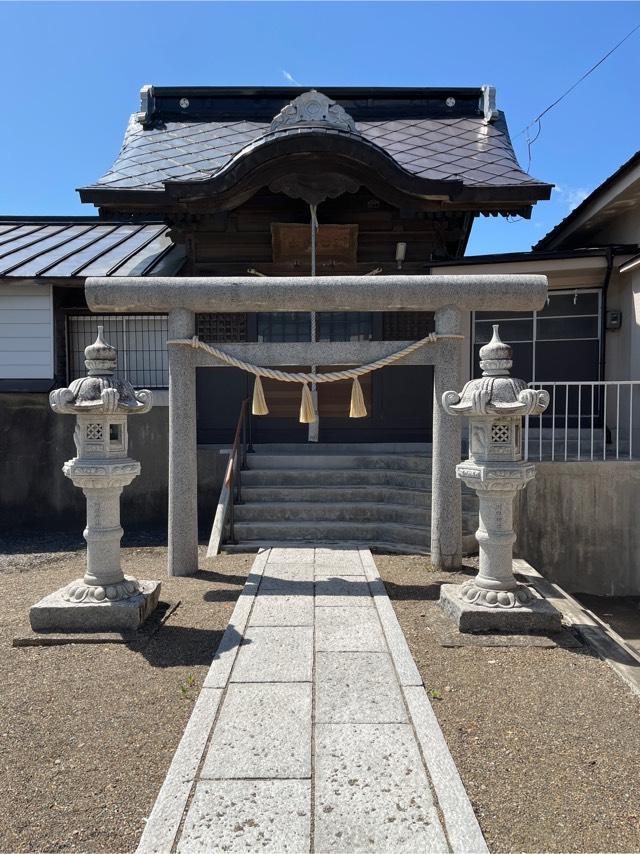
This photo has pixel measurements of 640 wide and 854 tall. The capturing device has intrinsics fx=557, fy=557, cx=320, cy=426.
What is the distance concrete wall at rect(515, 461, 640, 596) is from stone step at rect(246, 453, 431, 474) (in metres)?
1.89

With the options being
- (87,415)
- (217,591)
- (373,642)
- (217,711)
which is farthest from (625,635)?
(87,415)

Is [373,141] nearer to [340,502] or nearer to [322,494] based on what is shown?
[322,494]

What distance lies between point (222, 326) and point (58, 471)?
414 centimetres

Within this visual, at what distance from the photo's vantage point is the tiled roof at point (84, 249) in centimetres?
1072

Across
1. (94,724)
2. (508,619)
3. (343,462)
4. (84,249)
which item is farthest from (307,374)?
(84,249)

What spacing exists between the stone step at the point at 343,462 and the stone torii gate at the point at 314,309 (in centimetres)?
227

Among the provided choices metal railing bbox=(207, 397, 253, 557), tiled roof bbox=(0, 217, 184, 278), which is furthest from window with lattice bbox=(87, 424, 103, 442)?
tiled roof bbox=(0, 217, 184, 278)

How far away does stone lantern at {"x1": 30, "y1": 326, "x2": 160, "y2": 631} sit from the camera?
523 cm

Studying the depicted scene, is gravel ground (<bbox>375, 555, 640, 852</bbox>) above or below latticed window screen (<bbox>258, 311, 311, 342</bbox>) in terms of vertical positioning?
below

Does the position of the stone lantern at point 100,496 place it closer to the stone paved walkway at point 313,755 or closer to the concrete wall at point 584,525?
the stone paved walkway at point 313,755

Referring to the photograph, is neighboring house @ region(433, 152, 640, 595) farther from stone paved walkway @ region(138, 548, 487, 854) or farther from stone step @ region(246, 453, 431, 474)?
stone paved walkway @ region(138, 548, 487, 854)

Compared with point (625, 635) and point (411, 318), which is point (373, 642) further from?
point (411, 318)

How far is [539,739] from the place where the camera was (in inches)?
141

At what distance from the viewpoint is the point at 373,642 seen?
4969 millimetres
